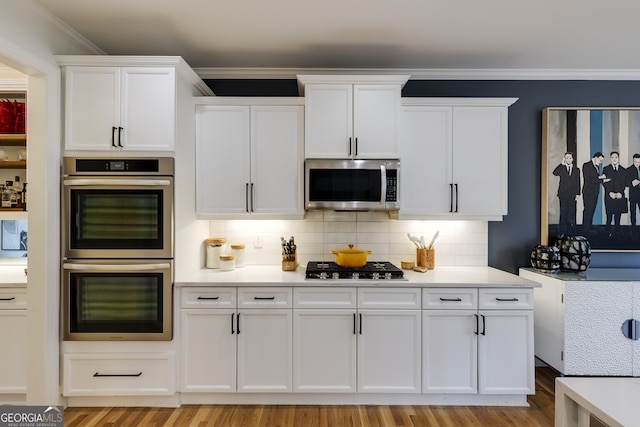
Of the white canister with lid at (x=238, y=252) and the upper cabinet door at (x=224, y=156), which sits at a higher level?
the upper cabinet door at (x=224, y=156)

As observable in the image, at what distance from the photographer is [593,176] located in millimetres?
3197

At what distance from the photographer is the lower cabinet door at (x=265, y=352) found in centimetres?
254

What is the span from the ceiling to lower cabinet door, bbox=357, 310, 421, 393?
6.61 feet

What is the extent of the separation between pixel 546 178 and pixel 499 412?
2011 mm

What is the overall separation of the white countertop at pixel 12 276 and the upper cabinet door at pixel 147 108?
122 cm

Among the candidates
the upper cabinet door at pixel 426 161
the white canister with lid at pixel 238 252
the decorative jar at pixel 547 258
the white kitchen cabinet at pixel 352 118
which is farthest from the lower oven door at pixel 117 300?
the decorative jar at pixel 547 258

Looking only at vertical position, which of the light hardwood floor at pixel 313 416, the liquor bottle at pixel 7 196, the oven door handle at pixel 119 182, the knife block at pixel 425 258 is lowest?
the light hardwood floor at pixel 313 416

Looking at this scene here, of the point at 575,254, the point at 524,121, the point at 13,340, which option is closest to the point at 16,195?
the point at 13,340

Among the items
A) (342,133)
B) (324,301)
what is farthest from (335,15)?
(324,301)

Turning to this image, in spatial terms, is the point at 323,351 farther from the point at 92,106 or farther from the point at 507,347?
the point at 92,106

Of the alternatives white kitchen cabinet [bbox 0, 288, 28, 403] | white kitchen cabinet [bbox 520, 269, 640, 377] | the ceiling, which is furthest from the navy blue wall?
white kitchen cabinet [bbox 0, 288, 28, 403]

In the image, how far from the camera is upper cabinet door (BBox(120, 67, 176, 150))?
8.09ft

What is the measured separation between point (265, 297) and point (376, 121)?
62.4 inches

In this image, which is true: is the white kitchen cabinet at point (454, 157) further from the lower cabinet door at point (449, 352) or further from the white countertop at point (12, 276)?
Answer: the white countertop at point (12, 276)
